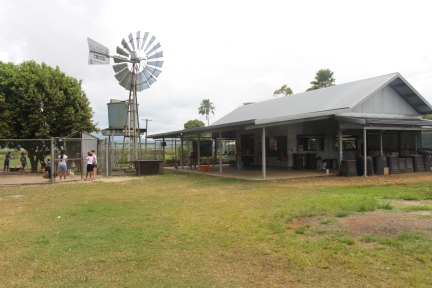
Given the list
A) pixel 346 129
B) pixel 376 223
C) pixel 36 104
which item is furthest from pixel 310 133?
pixel 36 104

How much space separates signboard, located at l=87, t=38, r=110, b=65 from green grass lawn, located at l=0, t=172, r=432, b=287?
1148 cm

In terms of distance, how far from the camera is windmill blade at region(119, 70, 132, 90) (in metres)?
21.3

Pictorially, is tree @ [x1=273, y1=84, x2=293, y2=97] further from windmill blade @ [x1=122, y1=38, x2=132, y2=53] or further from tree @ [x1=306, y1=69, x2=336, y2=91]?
windmill blade @ [x1=122, y1=38, x2=132, y2=53]

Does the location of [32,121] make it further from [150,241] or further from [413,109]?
[413,109]

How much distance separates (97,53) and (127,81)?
10.2 ft

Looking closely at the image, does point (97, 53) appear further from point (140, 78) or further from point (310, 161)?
point (310, 161)

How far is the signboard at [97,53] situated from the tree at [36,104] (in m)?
3.65

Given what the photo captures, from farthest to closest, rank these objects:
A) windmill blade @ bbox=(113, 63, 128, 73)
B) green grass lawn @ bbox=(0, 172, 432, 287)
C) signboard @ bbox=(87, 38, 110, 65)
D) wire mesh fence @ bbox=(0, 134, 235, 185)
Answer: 1. windmill blade @ bbox=(113, 63, 128, 73)
2. signboard @ bbox=(87, 38, 110, 65)
3. wire mesh fence @ bbox=(0, 134, 235, 185)
4. green grass lawn @ bbox=(0, 172, 432, 287)

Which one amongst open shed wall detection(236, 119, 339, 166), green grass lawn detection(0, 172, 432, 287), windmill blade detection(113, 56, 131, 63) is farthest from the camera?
windmill blade detection(113, 56, 131, 63)

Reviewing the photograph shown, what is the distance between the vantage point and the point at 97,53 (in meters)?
18.7

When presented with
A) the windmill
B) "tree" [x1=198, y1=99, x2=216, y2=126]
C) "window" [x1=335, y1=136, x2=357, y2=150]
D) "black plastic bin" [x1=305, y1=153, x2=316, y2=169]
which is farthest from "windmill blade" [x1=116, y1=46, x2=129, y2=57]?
"tree" [x1=198, y1=99, x2=216, y2=126]

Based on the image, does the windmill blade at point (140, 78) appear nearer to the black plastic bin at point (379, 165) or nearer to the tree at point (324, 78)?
the black plastic bin at point (379, 165)

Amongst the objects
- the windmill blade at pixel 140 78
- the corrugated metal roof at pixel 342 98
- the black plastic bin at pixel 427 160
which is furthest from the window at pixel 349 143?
the windmill blade at pixel 140 78

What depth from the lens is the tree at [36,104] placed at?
64.3ft
